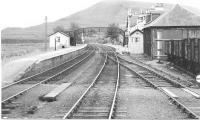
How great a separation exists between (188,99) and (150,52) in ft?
89.4

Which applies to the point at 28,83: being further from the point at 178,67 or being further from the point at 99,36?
the point at 99,36

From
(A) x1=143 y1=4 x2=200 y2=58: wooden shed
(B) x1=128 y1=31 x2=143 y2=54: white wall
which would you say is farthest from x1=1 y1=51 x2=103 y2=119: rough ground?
(B) x1=128 y1=31 x2=143 y2=54: white wall

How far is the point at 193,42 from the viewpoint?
2220 cm

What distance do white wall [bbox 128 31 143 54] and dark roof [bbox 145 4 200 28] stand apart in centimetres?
1117

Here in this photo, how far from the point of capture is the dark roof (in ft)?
124

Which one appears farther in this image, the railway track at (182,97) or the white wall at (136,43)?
the white wall at (136,43)

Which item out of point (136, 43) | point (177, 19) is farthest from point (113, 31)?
point (177, 19)

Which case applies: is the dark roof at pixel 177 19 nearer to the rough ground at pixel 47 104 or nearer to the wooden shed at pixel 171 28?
the wooden shed at pixel 171 28

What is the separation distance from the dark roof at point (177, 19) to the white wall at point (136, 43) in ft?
36.7

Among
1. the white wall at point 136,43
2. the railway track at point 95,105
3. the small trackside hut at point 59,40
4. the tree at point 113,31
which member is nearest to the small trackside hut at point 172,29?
the white wall at point 136,43

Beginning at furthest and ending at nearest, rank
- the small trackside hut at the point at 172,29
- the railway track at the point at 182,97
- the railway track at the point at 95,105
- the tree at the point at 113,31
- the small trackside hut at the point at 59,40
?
the tree at the point at 113,31 → the small trackside hut at the point at 59,40 → the small trackside hut at the point at 172,29 → the railway track at the point at 182,97 → the railway track at the point at 95,105

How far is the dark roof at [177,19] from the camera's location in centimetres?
3766

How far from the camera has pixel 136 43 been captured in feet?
168

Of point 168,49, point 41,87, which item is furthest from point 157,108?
point 168,49
